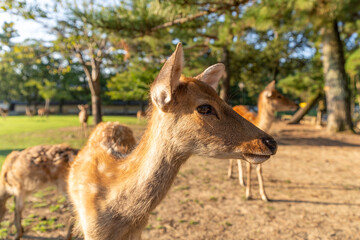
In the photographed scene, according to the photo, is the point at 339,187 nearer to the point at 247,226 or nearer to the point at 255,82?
the point at 247,226

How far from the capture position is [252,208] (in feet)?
13.4

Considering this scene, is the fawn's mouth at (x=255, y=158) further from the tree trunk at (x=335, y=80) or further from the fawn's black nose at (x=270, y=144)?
the tree trunk at (x=335, y=80)

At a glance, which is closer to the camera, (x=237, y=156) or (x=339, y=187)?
(x=237, y=156)

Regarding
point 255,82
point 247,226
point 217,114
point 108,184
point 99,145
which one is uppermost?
point 255,82

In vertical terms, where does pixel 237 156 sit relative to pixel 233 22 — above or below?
below

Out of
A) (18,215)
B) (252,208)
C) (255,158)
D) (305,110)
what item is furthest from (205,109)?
(305,110)

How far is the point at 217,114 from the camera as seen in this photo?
1.46 metres

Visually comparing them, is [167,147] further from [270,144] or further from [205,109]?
[270,144]

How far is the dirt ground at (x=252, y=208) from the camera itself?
3304 millimetres

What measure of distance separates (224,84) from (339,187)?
7.05 metres

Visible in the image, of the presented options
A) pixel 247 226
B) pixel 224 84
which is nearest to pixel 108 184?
pixel 247 226

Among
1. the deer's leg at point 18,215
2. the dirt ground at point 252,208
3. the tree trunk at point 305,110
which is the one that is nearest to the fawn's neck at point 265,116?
the dirt ground at point 252,208

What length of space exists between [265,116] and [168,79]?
4622mm

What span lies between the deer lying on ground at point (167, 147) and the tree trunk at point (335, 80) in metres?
13.9
